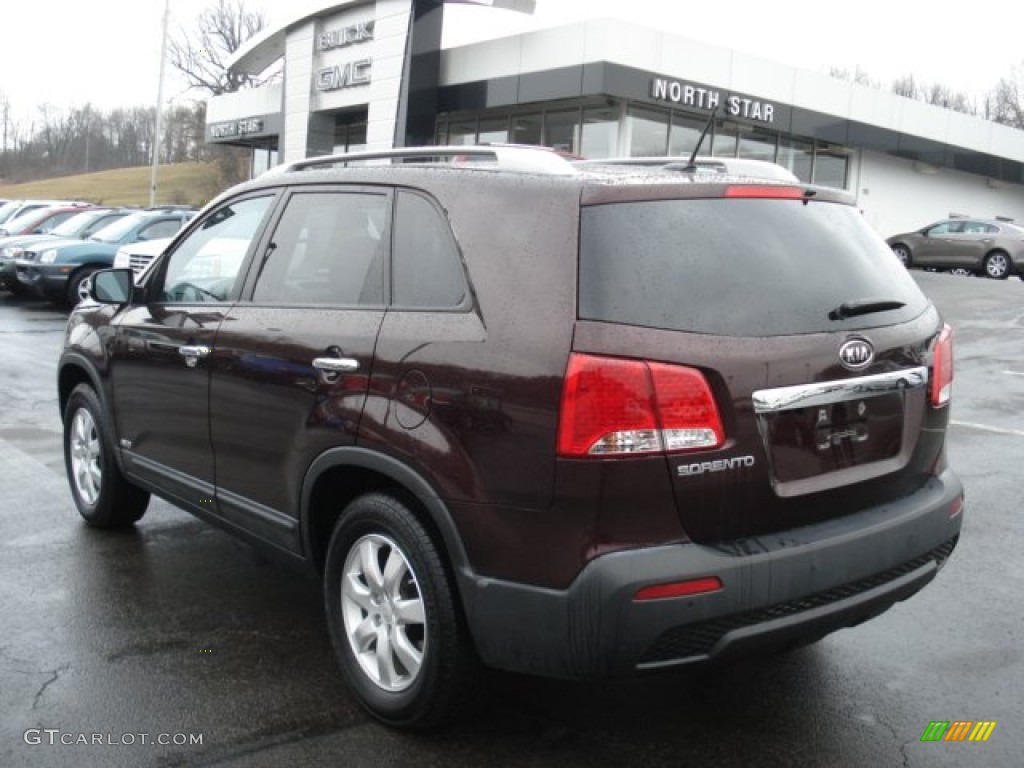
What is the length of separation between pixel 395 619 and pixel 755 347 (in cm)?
144

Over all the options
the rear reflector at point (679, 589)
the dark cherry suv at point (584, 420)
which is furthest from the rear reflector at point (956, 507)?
the rear reflector at point (679, 589)

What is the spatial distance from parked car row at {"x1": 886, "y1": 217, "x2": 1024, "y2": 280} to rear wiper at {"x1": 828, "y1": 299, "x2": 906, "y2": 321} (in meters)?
23.4

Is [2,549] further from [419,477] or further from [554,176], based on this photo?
[554,176]

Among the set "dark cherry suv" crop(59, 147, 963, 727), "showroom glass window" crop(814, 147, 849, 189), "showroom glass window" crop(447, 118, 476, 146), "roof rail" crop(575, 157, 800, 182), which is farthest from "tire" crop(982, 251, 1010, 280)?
"dark cherry suv" crop(59, 147, 963, 727)

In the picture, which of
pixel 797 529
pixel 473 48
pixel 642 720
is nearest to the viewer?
pixel 797 529

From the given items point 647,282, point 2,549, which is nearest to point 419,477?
point 647,282

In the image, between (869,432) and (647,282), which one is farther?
(869,432)

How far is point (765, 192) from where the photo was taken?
3.06 m

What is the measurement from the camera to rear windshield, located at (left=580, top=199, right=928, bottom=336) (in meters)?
2.71

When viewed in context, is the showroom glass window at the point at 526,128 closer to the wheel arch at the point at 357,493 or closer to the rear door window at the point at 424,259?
the rear door window at the point at 424,259

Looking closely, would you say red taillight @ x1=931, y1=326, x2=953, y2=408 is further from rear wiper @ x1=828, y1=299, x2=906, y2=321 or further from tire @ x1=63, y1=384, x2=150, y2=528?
tire @ x1=63, y1=384, x2=150, y2=528

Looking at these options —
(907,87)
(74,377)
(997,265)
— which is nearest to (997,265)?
(997,265)

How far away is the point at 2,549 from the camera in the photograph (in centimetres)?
486

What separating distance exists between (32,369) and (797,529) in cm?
1010
